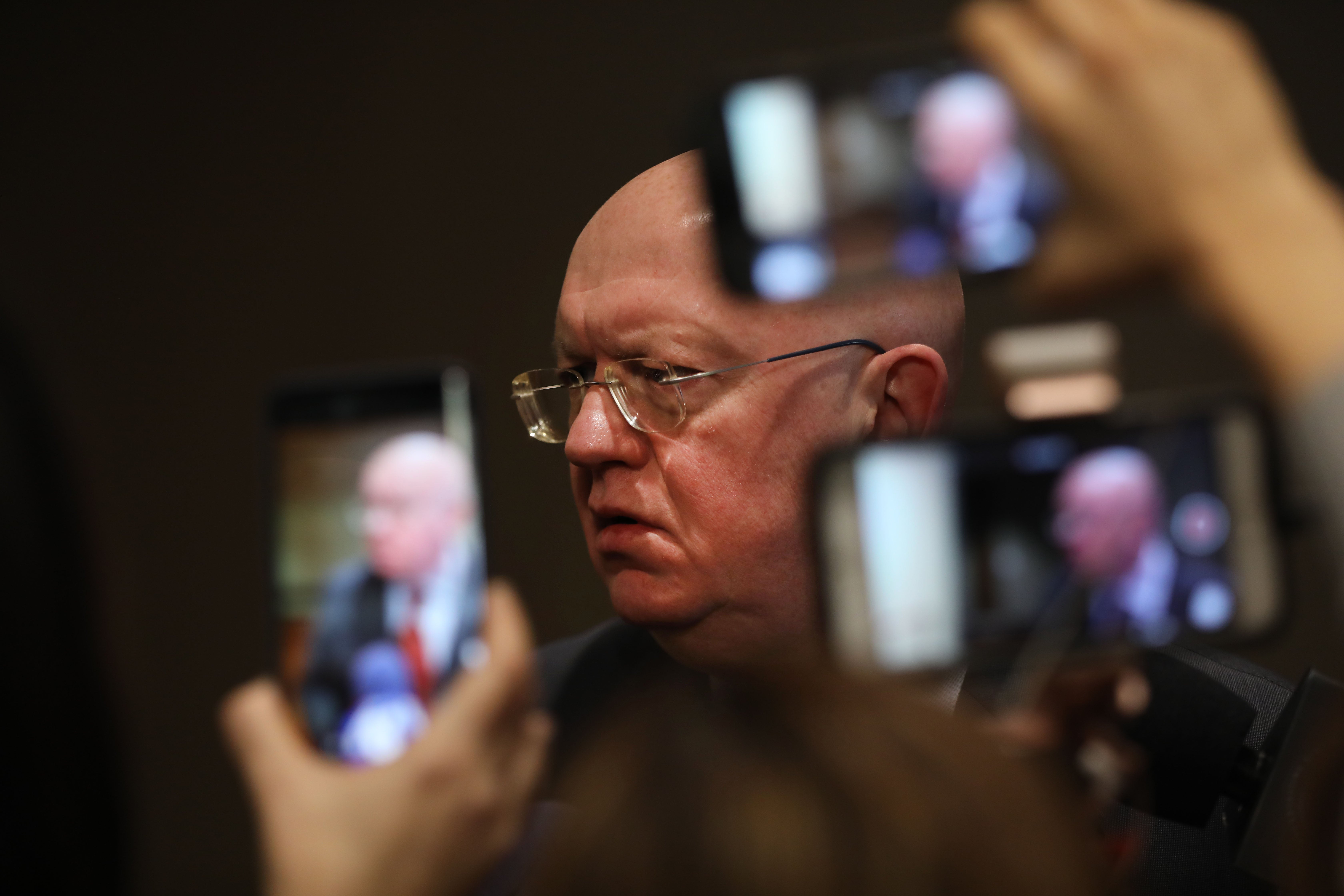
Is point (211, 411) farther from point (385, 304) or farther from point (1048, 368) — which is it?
point (1048, 368)

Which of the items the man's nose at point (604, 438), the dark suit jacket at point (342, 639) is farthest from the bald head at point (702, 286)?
the dark suit jacket at point (342, 639)

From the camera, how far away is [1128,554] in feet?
1.45

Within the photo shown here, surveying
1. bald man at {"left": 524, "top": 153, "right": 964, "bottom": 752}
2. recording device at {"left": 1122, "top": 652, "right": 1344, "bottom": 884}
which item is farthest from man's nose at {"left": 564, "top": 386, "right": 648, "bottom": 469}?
recording device at {"left": 1122, "top": 652, "right": 1344, "bottom": 884}

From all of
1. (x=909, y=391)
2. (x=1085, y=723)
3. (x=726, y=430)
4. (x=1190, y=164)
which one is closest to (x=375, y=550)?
(x=726, y=430)

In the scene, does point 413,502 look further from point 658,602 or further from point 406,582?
point 658,602

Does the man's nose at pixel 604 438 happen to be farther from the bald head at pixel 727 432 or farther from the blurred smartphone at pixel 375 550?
the blurred smartphone at pixel 375 550

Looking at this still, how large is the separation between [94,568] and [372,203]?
1.56m

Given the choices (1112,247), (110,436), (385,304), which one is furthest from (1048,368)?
(110,436)

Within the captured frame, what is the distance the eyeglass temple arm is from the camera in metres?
0.94

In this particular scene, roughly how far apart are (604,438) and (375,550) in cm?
23

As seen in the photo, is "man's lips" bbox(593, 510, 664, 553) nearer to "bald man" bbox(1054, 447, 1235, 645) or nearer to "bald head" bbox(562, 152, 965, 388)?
"bald head" bbox(562, 152, 965, 388)

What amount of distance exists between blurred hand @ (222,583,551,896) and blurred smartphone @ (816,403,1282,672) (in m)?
0.25

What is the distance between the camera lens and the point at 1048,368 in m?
1.14

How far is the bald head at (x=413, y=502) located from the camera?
2.90ft
